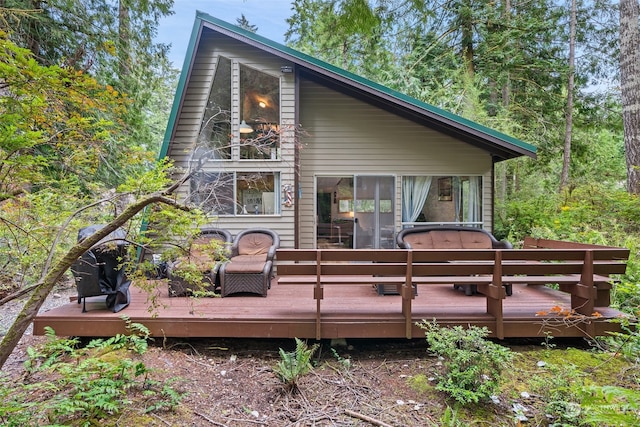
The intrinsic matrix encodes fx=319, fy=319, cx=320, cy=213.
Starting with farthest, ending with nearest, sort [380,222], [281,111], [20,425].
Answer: [380,222] → [281,111] → [20,425]

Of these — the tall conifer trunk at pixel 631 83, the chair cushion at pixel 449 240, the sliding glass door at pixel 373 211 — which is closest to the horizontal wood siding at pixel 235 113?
the sliding glass door at pixel 373 211

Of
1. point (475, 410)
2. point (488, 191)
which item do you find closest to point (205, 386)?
point (475, 410)

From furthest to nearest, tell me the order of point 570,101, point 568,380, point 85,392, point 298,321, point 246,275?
point 570,101, point 246,275, point 298,321, point 568,380, point 85,392

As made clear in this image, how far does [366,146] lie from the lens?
22.2 ft

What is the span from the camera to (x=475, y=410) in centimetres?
289

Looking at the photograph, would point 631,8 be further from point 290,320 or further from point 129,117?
point 129,117

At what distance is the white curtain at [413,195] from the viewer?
682cm

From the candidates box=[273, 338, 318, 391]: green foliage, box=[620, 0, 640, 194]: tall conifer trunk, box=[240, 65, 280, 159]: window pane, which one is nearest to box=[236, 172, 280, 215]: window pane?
box=[240, 65, 280, 159]: window pane

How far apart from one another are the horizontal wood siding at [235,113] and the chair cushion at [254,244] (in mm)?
286

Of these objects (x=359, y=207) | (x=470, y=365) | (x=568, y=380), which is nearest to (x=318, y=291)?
(x=470, y=365)

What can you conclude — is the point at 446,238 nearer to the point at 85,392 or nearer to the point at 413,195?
the point at 413,195

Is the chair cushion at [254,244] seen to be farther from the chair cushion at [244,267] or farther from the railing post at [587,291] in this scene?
the railing post at [587,291]

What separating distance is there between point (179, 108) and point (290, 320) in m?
4.58

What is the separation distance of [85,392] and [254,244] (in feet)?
11.6
